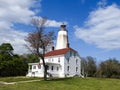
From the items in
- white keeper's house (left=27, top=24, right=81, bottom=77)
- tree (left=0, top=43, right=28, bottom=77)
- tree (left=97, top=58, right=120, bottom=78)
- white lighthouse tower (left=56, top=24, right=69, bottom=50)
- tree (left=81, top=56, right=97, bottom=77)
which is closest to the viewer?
white keeper's house (left=27, top=24, right=81, bottom=77)

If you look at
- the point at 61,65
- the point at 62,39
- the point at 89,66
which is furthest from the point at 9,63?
the point at 89,66

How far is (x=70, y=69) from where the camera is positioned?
218 ft

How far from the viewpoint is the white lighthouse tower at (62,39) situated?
73375 mm

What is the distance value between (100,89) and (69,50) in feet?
80.4

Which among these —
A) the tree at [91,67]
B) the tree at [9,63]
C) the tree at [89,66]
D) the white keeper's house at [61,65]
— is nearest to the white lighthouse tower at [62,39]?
the white keeper's house at [61,65]

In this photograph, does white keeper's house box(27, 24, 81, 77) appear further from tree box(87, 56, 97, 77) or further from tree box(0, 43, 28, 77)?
tree box(87, 56, 97, 77)

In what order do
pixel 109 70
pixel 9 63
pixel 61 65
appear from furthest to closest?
pixel 109 70 → pixel 9 63 → pixel 61 65

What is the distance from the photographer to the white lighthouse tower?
73.4 m

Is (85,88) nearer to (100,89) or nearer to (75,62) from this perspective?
(100,89)

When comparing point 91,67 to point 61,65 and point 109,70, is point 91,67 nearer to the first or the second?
point 109,70

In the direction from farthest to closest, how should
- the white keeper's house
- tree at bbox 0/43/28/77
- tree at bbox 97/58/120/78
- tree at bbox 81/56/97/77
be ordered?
tree at bbox 81/56/97/77, tree at bbox 97/58/120/78, tree at bbox 0/43/28/77, the white keeper's house

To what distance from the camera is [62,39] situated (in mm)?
73688

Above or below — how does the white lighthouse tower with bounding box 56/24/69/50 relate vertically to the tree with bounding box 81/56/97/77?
above

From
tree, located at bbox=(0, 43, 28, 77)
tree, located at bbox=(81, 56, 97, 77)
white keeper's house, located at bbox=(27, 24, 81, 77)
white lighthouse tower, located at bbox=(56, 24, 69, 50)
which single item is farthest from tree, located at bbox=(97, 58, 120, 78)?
tree, located at bbox=(0, 43, 28, 77)
